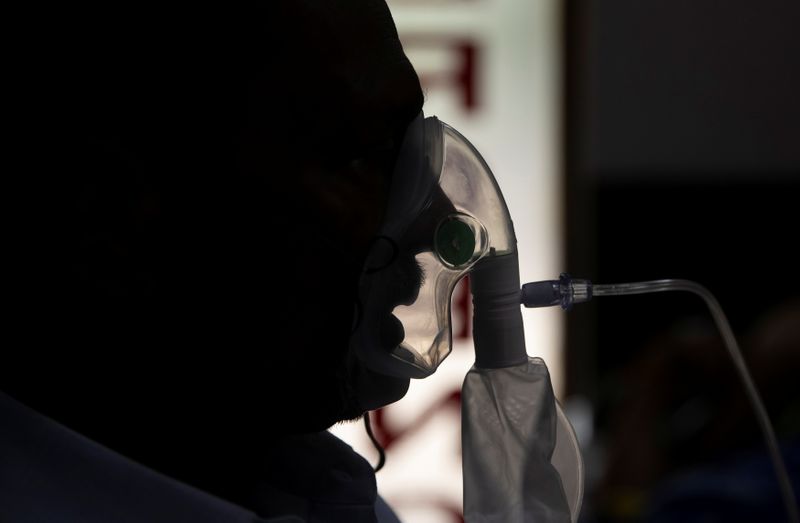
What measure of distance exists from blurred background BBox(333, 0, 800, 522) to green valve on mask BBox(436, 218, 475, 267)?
1.01 meters

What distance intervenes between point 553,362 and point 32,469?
56.8 inches

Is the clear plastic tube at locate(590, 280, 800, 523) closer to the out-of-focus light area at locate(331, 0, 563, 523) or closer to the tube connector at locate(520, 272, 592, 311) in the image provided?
the tube connector at locate(520, 272, 592, 311)

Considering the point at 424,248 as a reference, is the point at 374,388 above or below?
below

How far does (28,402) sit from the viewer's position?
73 centimetres

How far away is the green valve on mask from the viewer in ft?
2.66

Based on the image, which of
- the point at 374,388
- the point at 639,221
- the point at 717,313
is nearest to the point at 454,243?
the point at 374,388

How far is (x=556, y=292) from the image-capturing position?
850 mm

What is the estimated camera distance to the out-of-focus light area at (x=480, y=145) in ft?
6.34

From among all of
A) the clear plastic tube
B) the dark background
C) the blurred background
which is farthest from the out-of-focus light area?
the clear plastic tube

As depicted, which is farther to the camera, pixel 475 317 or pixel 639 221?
pixel 639 221

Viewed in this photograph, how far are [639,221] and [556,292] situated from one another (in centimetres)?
214

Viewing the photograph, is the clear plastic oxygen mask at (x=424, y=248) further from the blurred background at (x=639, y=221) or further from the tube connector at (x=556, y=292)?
the blurred background at (x=639, y=221)

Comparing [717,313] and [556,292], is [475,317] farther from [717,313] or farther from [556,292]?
[717,313]

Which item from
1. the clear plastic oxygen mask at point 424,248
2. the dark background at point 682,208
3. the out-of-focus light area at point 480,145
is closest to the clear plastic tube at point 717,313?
the clear plastic oxygen mask at point 424,248
